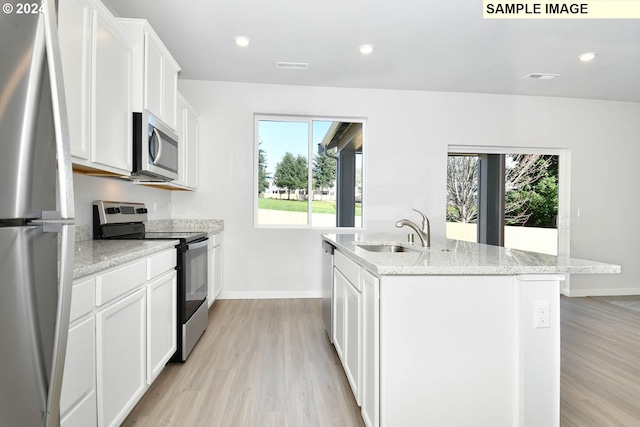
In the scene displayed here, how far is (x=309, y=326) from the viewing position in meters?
3.13

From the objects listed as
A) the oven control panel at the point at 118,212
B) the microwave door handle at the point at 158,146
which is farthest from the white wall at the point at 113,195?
the microwave door handle at the point at 158,146

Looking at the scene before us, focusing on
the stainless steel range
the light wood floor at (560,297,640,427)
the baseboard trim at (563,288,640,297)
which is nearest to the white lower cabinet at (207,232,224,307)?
the stainless steel range

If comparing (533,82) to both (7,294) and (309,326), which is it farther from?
(7,294)

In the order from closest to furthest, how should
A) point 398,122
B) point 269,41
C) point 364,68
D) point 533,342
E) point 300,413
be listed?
point 533,342, point 300,413, point 269,41, point 364,68, point 398,122

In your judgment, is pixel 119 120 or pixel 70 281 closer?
pixel 70 281

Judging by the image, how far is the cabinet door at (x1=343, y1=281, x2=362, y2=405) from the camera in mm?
1696

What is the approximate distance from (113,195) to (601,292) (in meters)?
5.98

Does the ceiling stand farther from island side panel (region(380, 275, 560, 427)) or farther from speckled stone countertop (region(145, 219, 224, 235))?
island side panel (region(380, 275, 560, 427))

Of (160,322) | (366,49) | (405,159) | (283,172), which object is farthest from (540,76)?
(160,322)

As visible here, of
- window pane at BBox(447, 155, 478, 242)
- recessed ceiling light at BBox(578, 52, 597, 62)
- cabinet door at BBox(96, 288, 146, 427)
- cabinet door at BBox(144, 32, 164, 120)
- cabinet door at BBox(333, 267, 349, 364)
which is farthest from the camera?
window pane at BBox(447, 155, 478, 242)

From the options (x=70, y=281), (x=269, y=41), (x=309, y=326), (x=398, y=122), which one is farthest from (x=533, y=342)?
(x=398, y=122)

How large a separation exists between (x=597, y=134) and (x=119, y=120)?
5.77 meters

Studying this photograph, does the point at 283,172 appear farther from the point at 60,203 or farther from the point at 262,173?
the point at 60,203

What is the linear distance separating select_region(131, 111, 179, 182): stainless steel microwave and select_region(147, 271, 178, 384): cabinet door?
0.75 m
